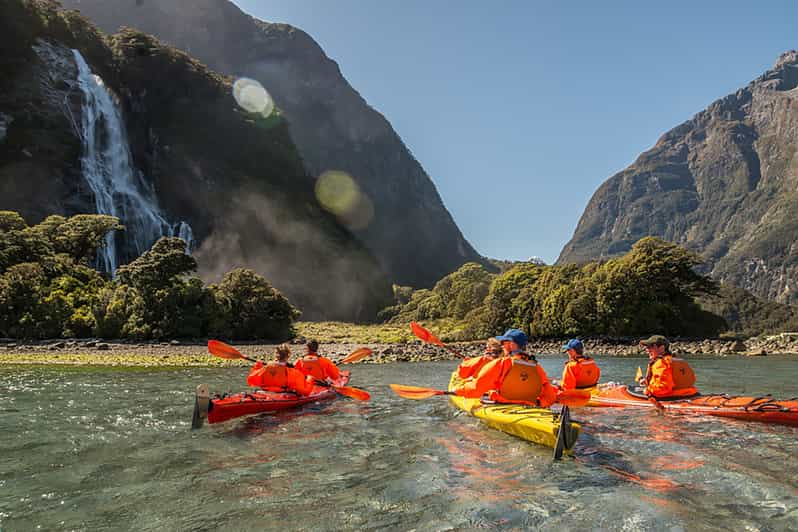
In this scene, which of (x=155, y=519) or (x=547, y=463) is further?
(x=547, y=463)

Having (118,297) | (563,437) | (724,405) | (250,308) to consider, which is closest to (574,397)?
(724,405)

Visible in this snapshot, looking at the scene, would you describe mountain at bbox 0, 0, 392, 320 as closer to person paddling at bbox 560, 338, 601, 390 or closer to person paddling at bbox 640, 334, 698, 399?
person paddling at bbox 560, 338, 601, 390

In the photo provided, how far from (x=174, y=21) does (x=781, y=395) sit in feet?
672

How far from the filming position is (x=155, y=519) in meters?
5.69

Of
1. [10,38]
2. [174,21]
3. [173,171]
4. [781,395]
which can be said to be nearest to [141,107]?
[173,171]

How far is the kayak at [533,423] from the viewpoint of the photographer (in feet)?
25.1

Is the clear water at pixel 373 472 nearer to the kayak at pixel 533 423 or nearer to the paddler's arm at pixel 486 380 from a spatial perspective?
the kayak at pixel 533 423

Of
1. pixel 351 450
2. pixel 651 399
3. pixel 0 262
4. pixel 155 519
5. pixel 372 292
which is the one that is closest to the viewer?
pixel 155 519

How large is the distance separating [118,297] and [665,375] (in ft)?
127

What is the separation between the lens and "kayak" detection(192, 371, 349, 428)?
1028cm

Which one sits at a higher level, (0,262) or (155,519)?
(0,262)

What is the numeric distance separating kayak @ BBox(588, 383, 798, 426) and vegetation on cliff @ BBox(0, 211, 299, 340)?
3498cm

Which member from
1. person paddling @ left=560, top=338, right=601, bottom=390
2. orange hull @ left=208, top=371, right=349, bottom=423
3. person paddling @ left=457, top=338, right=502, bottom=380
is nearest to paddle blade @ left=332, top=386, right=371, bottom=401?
orange hull @ left=208, top=371, right=349, bottom=423

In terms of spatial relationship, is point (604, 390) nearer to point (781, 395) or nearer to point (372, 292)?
point (781, 395)
